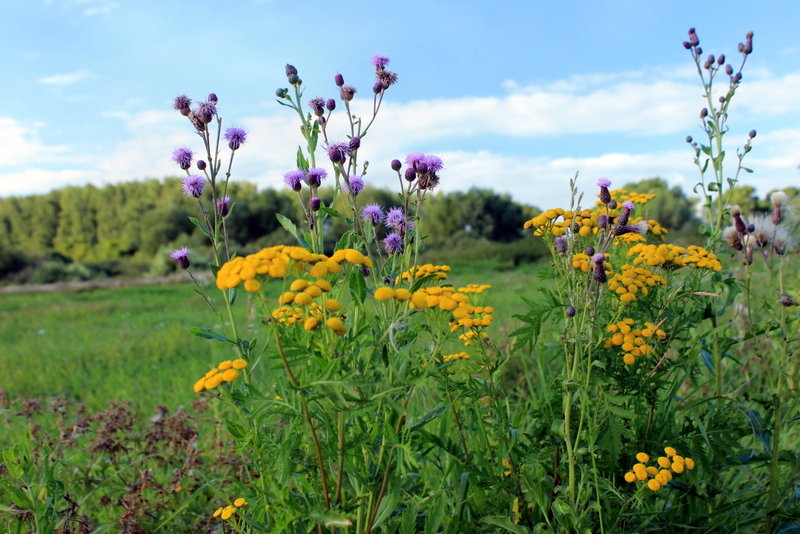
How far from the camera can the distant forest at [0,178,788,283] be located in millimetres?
24344

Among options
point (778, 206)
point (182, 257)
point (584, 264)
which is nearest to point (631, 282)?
point (584, 264)

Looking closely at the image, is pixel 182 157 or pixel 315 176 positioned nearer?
pixel 315 176

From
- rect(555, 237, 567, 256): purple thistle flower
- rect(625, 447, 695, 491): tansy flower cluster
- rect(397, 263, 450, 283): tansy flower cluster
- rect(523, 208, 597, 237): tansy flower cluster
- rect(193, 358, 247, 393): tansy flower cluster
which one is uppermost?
rect(523, 208, 597, 237): tansy flower cluster

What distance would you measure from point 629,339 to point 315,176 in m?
1.08

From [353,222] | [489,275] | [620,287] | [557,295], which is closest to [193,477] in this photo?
[353,222]

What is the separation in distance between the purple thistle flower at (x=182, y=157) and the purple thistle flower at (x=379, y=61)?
2.53ft

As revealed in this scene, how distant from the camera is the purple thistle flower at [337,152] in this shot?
1775 millimetres

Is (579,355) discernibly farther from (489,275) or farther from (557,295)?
(489,275)

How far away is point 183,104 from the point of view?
2.07 m

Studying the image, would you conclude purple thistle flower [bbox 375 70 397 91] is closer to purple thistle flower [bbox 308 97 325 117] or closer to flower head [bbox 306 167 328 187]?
purple thistle flower [bbox 308 97 325 117]

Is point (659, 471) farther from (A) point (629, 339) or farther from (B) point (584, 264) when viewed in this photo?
(B) point (584, 264)

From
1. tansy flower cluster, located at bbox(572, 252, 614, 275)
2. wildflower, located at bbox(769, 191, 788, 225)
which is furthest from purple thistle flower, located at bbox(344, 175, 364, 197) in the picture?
wildflower, located at bbox(769, 191, 788, 225)

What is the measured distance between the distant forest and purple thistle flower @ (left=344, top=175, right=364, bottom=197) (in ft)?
64.4

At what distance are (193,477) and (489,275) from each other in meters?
10.0
